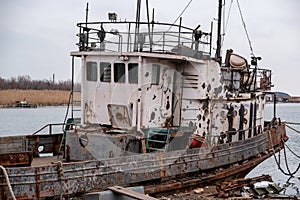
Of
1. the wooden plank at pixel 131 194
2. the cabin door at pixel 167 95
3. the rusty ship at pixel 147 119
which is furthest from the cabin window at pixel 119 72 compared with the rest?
the wooden plank at pixel 131 194

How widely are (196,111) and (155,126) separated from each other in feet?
4.84

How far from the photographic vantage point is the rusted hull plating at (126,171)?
7.86m

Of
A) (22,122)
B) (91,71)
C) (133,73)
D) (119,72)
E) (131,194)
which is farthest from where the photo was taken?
(22,122)

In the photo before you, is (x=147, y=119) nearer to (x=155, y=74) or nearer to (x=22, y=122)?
(x=155, y=74)

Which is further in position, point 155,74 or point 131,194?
point 155,74

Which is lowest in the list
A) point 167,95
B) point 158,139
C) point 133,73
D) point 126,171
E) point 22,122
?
point 22,122

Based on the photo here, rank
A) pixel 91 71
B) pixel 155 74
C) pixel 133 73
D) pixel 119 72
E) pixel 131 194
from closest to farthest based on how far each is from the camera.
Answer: pixel 131 194, pixel 133 73, pixel 119 72, pixel 155 74, pixel 91 71

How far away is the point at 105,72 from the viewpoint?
11.1 m

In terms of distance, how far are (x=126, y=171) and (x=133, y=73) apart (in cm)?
278

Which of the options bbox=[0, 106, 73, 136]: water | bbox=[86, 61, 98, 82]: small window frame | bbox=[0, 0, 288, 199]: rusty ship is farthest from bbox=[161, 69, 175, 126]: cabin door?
bbox=[0, 106, 73, 136]: water

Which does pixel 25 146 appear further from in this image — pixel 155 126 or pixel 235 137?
pixel 235 137

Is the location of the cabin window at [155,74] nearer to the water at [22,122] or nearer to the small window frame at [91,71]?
the small window frame at [91,71]

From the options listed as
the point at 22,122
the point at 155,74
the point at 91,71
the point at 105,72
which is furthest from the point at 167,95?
the point at 22,122

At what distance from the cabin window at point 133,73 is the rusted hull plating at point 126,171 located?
2178mm
